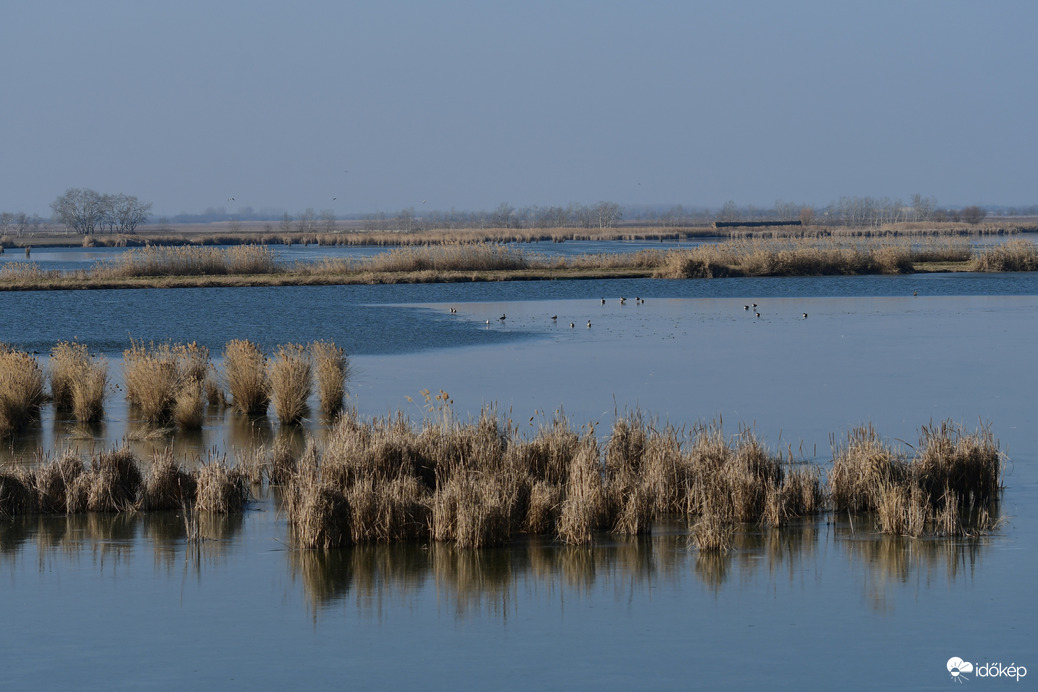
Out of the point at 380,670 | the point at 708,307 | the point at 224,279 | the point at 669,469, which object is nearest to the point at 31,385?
the point at 669,469

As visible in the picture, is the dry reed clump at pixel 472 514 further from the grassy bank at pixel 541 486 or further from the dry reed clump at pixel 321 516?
the dry reed clump at pixel 321 516

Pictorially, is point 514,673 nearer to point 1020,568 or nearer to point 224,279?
point 1020,568

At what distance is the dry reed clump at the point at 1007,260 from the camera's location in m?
53.9

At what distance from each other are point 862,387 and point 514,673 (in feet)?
41.6

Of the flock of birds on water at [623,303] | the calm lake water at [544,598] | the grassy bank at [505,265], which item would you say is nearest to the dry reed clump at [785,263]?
the grassy bank at [505,265]

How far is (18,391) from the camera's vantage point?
1581 centimetres

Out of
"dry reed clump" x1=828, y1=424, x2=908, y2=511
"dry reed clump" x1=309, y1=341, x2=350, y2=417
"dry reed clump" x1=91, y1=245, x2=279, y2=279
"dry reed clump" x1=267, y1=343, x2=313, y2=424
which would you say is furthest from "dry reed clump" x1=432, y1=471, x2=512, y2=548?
"dry reed clump" x1=91, y1=245, x2=279, y2=279

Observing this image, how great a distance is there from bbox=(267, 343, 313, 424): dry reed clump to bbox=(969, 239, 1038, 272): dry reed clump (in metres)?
44.0

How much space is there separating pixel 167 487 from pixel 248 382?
590 cm

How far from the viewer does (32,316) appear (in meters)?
34.3

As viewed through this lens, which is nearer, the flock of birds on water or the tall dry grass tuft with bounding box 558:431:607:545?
the tall dry grass tuft with bounding box 558:431:607:545

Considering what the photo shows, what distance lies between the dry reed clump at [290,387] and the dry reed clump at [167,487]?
4.77 meters

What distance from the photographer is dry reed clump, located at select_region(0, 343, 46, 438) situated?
15609 millimetres

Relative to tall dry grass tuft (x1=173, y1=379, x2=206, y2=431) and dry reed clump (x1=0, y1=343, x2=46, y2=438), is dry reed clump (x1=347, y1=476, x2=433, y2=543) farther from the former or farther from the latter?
dry reed clump (x1=0, y1=343, x2=46, y2=438)
